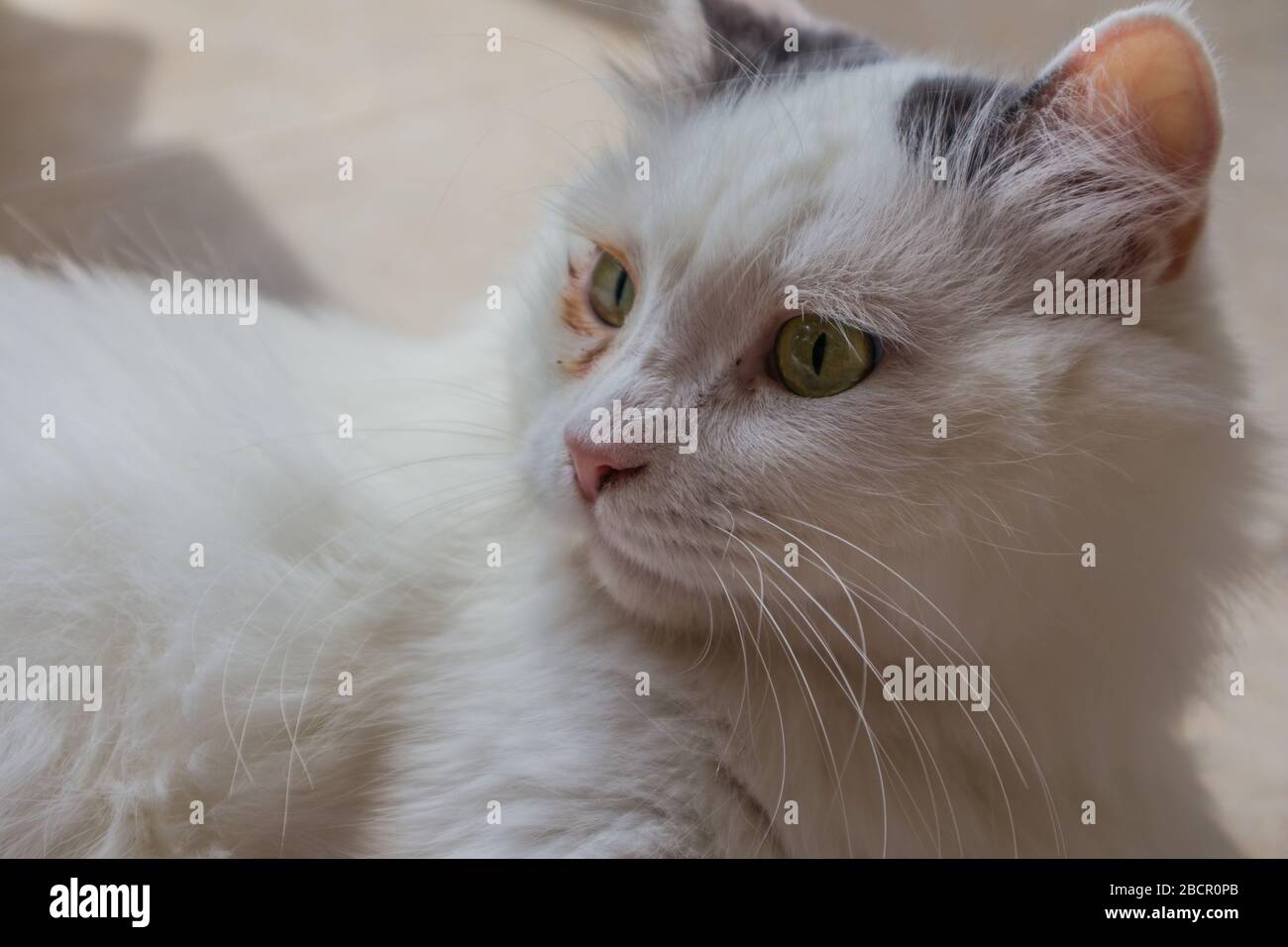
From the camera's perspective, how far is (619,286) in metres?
1.02

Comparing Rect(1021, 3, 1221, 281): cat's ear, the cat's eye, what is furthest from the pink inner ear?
the cat's eye

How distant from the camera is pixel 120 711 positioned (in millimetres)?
969

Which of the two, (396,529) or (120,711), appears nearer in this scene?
(120,711)

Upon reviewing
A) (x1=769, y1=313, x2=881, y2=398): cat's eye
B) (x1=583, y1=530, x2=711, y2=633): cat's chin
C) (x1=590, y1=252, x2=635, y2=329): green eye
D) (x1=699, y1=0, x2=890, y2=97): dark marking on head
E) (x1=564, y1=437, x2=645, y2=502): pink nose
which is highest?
(x1=699, y1=0, x2=890, y2=97): dark marking on head

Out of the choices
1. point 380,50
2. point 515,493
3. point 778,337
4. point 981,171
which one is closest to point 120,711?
point 515,493

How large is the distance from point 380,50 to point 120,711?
1391 millimetres

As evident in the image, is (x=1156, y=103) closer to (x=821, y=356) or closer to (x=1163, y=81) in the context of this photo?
(x=1163, y=81)

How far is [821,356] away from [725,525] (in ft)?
0.55

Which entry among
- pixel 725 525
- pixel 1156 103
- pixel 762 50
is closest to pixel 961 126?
pixel 1156 103

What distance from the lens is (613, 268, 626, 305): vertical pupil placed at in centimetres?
102

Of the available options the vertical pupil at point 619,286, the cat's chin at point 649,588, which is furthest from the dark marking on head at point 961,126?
the cat's chin at point 649,588

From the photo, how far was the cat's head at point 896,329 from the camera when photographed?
2.73 ft

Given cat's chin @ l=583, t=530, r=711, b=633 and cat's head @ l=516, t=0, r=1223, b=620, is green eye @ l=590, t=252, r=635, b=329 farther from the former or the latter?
cat's chin @ l=583, t=530, r=711, b=633
